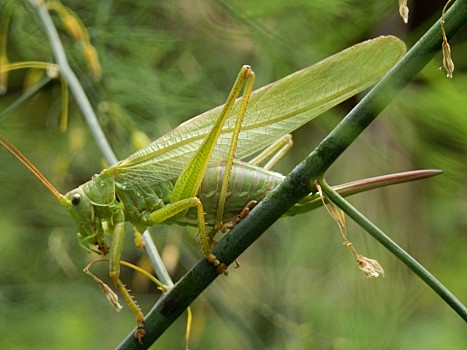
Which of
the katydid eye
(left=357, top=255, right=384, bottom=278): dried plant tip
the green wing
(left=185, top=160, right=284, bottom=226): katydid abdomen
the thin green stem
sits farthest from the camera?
the thin green stem

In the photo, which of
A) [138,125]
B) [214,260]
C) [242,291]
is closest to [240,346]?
[242,291]

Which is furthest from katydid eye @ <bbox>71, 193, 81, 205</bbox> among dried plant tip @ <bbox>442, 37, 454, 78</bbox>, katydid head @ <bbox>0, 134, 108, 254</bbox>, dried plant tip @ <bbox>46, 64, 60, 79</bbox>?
dried plant tip @ <bbox>442, 37, 454, 78</bbox>

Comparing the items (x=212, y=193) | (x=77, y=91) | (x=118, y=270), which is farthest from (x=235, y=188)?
(x=77, y=91)

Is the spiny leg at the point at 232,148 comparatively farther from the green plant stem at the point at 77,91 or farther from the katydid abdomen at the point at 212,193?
the green plant stem at the point at 77,91

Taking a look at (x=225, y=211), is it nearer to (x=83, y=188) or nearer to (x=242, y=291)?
(x=83, y=188)

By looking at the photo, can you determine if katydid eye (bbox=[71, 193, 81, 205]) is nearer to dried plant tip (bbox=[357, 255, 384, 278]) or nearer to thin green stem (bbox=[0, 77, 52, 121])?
thin green stem (bbox=[0, 77, 52, 121])
